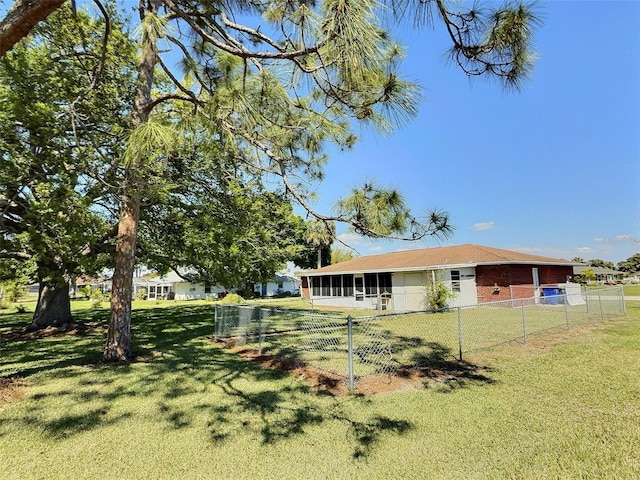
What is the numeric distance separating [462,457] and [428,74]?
389 cm

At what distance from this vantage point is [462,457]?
3271mm

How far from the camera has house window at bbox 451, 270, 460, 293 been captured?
18453 mm

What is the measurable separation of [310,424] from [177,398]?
2097mm

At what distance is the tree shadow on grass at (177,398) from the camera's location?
402 cm

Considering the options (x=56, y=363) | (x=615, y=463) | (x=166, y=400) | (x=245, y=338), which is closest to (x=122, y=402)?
(x=166, y=400)

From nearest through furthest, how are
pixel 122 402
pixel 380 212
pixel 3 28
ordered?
1. pixel 3 28
2. pixel 380 212
3. pixel 122 402

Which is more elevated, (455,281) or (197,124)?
(197,124)

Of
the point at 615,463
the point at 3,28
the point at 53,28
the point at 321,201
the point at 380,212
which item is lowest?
the point at 615,463

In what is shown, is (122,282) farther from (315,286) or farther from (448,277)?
(315,286)

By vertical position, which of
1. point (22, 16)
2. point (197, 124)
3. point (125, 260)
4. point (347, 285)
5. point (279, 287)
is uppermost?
point (22, 16)

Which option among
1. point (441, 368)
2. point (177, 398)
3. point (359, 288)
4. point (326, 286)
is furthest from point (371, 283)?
point (177, 398)

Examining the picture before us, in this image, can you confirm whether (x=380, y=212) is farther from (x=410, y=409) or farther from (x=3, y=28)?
(x=3, y=28)

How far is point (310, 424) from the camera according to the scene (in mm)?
4117

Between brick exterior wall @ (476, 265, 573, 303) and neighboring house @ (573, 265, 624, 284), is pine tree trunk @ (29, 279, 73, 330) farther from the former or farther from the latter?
neighboring house @ (573, 265, 624, 284)
